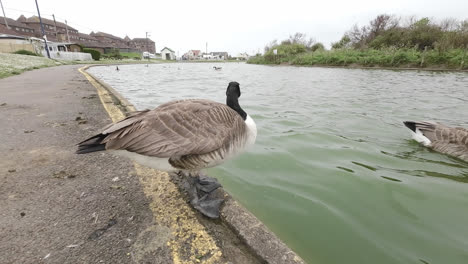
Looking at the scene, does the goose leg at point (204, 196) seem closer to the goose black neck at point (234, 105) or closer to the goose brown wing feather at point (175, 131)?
the goose brown wing feather at point (175, 131)

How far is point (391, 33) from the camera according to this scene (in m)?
38.7

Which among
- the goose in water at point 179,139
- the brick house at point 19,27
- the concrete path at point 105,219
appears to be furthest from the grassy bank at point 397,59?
the brick house at point 19,27

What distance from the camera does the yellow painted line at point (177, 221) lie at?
1.80 metres

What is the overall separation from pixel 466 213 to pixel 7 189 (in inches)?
217

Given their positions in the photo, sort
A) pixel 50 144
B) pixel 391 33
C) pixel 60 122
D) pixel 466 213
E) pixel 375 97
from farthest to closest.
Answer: pixel 391 33, pixel 375 97, pixel 60 122, pixel 50 144, pixel 466 213

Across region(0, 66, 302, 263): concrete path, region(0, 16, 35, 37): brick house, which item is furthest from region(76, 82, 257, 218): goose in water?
region(0, 16, 35, 37): brick house

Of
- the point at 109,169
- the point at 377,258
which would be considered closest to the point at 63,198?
the point at 109,169

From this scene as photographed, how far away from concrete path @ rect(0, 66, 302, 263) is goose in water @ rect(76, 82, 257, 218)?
0.96 ft

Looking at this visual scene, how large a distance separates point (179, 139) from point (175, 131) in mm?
106

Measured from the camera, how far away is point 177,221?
7.11 feet

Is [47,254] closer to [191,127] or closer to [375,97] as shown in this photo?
[191,127]

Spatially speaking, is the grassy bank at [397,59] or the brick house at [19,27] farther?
the brick house at [19,27]

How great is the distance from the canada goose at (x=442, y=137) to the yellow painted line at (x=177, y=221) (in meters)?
5.40

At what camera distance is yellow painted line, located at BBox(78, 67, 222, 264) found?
1.80m
